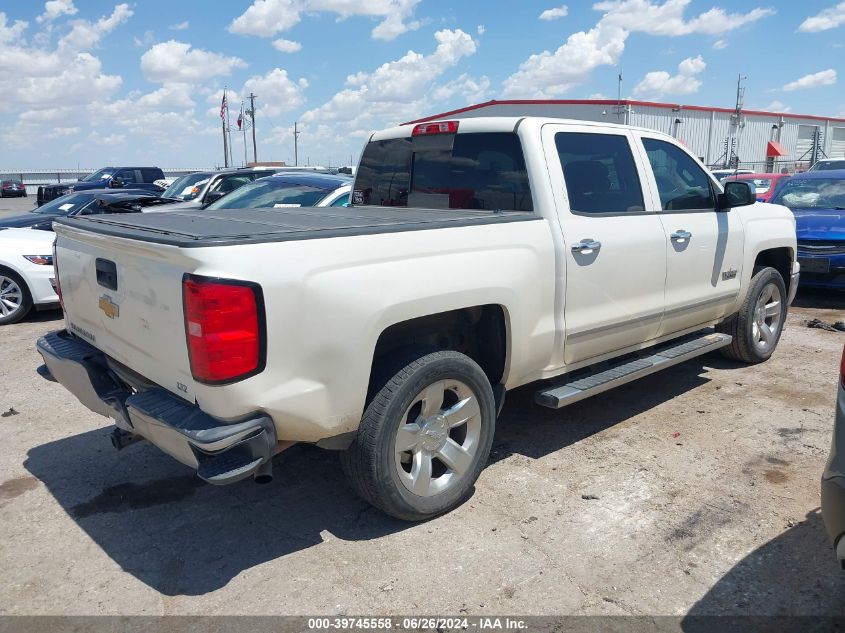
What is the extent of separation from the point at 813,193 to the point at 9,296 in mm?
10904

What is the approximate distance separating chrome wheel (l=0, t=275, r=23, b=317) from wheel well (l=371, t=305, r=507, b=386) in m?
6.45

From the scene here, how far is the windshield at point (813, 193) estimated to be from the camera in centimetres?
978

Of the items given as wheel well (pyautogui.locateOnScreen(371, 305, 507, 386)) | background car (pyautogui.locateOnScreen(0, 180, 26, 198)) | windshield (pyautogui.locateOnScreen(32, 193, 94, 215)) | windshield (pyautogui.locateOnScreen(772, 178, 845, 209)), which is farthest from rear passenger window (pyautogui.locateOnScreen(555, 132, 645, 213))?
background car (pyautogui.locateOnScreen(0, 180, 26, 198))

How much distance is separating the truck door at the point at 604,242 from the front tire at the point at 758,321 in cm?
152

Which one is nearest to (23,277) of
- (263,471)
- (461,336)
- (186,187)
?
(461,336)

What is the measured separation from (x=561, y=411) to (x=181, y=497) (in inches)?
107

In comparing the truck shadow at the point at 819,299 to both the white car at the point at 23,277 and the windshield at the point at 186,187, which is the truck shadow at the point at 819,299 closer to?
the white car at the point at 23,277

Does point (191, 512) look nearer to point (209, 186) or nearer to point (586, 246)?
point (586, 246)

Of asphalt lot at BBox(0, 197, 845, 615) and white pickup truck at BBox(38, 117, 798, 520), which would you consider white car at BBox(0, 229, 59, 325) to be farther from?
white pickup truck at BBox(38, 117, 798, 520)

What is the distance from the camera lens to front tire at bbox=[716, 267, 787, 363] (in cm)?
583

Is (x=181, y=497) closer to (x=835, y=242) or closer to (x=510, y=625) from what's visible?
(x=510, y=625)

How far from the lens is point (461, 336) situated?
400cm

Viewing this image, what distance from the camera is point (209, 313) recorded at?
2.70 meters

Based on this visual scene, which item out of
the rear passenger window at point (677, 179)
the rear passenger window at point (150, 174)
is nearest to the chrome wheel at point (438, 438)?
the rear passenger window at point (677, 179)
